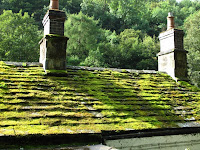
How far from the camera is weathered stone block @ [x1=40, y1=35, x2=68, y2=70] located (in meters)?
7.27

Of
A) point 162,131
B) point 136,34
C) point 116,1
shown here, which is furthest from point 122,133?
point 116,1

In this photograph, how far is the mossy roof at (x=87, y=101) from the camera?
5.00 meters

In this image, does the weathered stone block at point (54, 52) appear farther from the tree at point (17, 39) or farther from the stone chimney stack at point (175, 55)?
the tree at point (17, 39)

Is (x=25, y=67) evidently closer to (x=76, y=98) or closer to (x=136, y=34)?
(x=76, y=98)

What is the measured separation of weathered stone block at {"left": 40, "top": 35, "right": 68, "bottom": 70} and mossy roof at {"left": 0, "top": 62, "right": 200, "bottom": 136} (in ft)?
0.93

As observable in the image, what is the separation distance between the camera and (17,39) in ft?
90.4

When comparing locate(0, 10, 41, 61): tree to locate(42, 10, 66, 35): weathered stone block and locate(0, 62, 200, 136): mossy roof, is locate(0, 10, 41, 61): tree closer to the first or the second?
locate(42, 10, 66, 35): weathered stone block

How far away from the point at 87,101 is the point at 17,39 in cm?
2431

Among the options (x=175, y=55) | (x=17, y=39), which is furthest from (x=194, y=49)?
(x=17, y=39)

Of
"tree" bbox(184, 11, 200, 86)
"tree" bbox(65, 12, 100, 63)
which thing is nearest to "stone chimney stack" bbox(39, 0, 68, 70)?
"tree" bbox(184, 11, 200, 86)

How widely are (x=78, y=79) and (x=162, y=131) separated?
10.9 ft

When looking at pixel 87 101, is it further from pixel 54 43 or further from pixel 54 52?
pixel 54 43

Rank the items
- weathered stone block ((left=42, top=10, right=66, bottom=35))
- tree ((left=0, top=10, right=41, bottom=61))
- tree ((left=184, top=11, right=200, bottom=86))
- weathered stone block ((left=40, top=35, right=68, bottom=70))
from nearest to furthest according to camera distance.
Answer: weathered stone block ((left=40, top=35, right=68, bottom=70))
weathered stone block ((left=42, top=10, right=66, bottom=35))
tree ((left=0, top=10, right=41, bottom=61))
tree ((left=184, top=11, right=200, bottom=86))

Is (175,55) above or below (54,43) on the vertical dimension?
below
